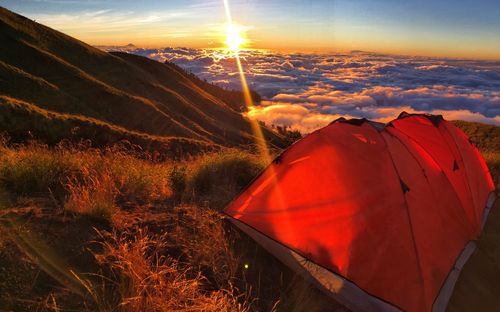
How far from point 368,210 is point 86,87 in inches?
1672

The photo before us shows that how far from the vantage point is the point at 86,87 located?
40.8 m

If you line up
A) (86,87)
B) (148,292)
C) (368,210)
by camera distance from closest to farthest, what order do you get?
(148,292) < (368,210) < (86,87)

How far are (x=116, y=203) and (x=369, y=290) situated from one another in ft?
13.1

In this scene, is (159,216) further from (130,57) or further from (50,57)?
(130,57)

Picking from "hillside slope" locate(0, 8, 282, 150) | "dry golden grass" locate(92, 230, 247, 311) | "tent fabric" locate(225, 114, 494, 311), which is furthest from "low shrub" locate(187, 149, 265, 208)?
"hillside slope" locate(0, 8, 282, 150)

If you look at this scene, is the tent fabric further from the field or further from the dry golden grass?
the dry golden grass

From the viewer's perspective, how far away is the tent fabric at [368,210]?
14.1ft

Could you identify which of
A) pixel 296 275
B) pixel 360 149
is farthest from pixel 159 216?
pixel 360 149

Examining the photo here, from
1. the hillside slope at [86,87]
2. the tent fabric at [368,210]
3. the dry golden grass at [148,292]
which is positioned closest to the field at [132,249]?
the dry golden grass at [148,292]

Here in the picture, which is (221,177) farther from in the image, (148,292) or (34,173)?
(148,292)

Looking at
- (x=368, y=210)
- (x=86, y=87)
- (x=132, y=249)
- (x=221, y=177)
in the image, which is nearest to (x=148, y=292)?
(x=132, y=249)

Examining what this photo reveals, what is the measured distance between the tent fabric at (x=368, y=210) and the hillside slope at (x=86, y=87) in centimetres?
3065

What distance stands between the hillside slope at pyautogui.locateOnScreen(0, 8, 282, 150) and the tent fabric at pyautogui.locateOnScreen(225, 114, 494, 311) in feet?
101

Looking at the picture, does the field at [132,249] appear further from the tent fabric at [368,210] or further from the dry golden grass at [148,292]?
the tent fabric at [368,210]
